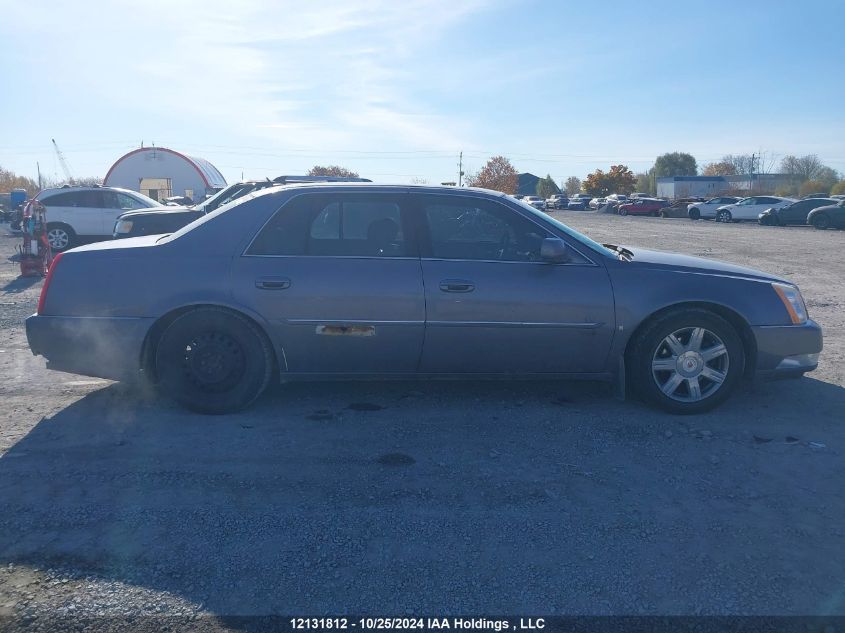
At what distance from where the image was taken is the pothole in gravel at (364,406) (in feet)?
18.2

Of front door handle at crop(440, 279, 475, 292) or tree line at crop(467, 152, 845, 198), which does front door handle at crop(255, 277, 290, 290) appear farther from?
tree line at crop(467, 152, 845, 198)

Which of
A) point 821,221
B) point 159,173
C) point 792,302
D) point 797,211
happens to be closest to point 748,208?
point 797,211

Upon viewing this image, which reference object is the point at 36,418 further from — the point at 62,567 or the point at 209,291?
the point at 62,567

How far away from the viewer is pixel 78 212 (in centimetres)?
1914

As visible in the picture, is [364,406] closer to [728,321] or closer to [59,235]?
[728,321]

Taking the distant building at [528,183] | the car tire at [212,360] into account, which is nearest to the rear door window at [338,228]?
the car tire at [212,360]

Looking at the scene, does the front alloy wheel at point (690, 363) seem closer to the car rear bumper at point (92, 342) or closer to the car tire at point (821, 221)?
the car rear bumper at point (92, 342)

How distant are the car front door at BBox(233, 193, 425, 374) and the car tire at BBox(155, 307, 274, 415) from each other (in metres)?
0.17

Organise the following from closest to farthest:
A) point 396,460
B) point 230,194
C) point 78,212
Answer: point 396,460
point 230,194
point 78,212

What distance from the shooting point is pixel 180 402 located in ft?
17.6

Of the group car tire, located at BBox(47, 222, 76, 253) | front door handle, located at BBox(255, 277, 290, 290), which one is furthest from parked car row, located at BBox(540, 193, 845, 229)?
front door handle, located at BBox(255, 277, 290, 290)

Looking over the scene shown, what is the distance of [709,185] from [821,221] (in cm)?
5976

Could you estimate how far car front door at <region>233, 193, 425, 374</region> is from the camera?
5.26 m

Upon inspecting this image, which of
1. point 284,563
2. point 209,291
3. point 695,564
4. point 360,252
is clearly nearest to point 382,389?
point 360,252
